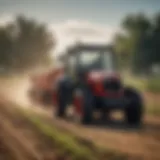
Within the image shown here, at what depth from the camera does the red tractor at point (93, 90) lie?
377 cm

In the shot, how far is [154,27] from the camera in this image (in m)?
3.61

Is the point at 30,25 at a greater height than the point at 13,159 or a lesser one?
greater

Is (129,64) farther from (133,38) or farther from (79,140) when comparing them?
(79,140)

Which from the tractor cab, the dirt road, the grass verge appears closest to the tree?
the tractor cab

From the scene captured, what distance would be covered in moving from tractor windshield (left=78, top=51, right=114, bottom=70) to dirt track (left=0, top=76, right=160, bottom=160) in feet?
1.72

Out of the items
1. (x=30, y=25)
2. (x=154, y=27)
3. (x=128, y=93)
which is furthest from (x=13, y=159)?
(x=154, y=27)

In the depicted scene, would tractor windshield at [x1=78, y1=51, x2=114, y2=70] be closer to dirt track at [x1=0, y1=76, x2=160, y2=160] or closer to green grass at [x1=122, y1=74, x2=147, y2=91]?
green grass at [x1=122, y1=74, x2=147, y2=91]

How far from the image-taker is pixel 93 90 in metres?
4.07

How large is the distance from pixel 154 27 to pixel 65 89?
1.07 meters

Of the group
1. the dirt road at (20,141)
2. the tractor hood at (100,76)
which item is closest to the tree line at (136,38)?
the tractor hood at (100,76)

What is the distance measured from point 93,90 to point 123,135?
0.65m

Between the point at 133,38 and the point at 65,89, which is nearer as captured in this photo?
the point at 133,38

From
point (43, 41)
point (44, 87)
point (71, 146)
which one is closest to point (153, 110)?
point (71, 146)

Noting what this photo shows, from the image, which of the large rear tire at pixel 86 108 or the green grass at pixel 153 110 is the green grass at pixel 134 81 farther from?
the large rear tire at pixel 86 108
